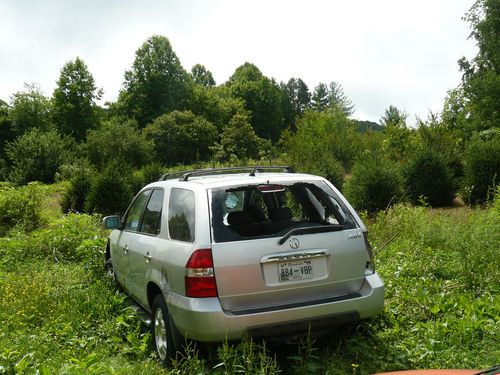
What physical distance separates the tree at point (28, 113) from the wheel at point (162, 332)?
5829 centimetres

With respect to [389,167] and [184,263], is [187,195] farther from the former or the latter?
[389,167]

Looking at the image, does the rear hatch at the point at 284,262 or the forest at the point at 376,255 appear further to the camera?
the forest at the point at 376,255

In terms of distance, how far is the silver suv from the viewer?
12.3 feet

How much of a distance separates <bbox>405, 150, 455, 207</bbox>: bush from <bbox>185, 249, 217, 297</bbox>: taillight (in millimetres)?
14202

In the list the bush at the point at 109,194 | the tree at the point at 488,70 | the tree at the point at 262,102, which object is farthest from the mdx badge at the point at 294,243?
the tree at the point at 262,102

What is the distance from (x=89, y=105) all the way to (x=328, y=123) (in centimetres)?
3316

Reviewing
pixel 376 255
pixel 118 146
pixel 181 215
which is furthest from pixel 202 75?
pixel 181 215

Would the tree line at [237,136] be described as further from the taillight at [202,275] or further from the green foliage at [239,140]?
the taillight at [202,275]

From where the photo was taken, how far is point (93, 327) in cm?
531

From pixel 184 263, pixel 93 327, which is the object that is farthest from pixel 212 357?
pixel 93 327

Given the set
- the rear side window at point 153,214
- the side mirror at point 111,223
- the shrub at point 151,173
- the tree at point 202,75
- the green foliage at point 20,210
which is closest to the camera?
the rear side window at point 153,214

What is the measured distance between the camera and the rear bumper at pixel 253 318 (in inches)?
145

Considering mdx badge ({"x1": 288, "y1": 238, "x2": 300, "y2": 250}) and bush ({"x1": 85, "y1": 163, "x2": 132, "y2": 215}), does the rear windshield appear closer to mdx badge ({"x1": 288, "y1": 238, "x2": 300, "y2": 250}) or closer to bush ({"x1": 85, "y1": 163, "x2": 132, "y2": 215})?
mdx badge ({"x1": 288, "y1": 238, "x2": 300, "y2": 250})

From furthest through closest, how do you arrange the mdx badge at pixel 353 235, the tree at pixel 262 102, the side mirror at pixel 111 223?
the tree at pixel 262 102
the side mirror at pixel 111 223
the mdx badge at pixel 353 235
